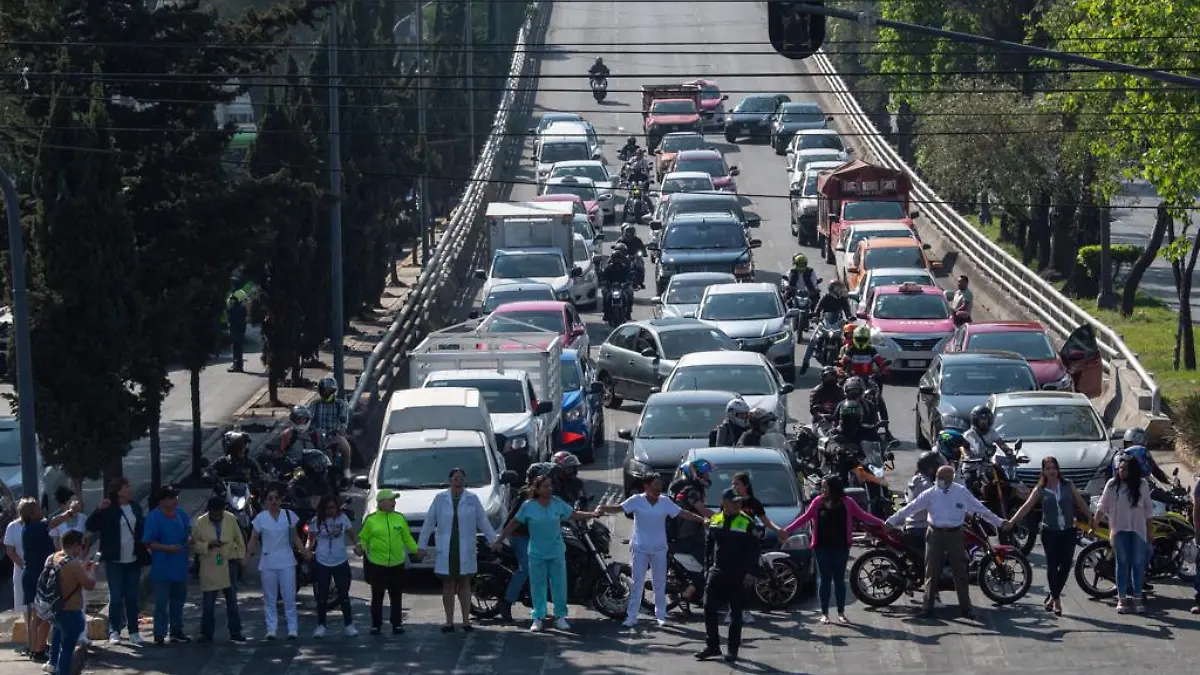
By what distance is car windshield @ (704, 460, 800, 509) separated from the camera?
68.2 feet

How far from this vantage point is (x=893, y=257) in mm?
42562

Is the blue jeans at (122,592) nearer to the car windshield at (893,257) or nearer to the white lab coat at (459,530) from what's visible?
the white lab coat at (459,530)

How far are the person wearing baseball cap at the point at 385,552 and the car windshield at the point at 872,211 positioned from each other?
30.9 metres

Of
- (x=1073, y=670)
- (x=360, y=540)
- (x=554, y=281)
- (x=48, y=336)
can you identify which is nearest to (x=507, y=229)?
(x=554, y=281)

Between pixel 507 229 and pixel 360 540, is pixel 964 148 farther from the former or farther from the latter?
pixel 360 540

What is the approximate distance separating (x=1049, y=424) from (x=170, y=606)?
1127 cm

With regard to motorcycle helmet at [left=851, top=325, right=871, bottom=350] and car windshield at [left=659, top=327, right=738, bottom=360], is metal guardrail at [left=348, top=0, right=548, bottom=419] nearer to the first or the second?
car windshield at [left=659, top=327, right=738, bottom=360]

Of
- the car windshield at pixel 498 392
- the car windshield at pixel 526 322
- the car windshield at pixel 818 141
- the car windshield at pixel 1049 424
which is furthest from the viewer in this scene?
the car windshield at pixel 818 141

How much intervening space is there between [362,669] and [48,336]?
8.29 metres

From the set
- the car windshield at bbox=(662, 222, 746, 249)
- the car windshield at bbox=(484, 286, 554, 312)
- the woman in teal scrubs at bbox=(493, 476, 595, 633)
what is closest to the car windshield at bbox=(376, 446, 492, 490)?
the woman in teal scrubs at bbox=(493, 476, 595, 633)

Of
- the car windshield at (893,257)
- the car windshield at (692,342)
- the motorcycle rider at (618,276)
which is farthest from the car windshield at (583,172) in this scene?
the car windshield at (692,342)

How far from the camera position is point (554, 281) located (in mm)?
41625

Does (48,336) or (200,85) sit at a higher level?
(200,85)

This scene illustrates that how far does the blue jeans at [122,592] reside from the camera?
1878 centimetres
